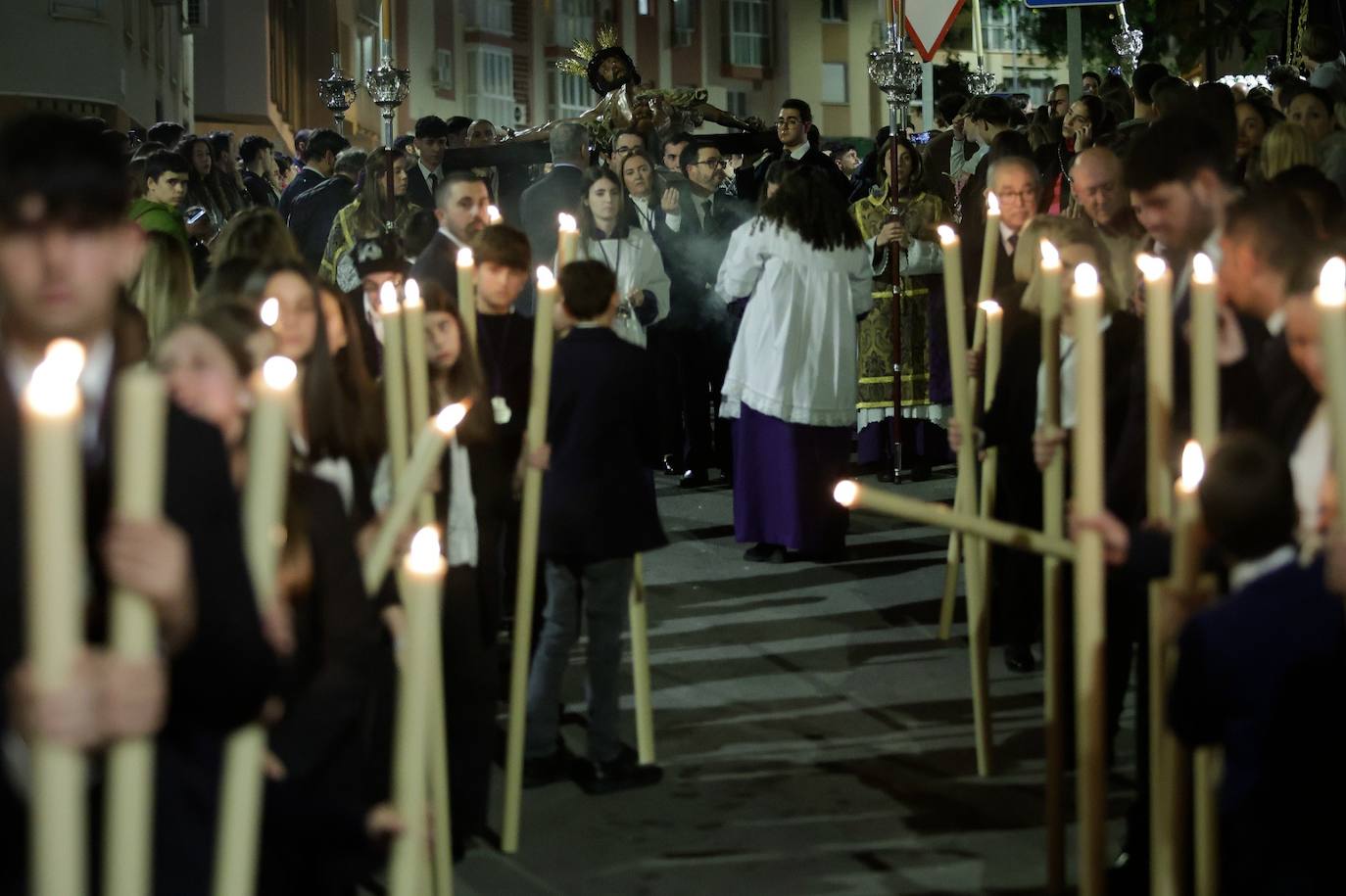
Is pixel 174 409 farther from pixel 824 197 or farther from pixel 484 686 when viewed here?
pixel 824 197

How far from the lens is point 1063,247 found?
22.9 feet

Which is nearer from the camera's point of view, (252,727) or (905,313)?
(252,727)

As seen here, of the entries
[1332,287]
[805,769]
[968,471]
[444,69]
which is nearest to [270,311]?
[1332,287]

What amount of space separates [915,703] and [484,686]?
2345 millimetres

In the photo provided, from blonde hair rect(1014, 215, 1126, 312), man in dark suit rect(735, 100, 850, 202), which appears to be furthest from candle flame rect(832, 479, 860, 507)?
man in dark suit rect(735, 100, 850, 202)

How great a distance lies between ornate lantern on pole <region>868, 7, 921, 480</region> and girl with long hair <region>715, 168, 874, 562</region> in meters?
1.70

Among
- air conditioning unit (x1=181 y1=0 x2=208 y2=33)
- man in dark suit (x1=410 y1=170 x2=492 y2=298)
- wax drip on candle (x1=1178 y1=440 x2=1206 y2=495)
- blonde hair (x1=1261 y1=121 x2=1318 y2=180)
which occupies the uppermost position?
air conditioning unit (x1=181 y1=0 x2=208 y2=33)

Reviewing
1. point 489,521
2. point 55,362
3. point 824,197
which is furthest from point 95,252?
point 824,197

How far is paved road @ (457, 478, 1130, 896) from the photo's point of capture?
5848 mm

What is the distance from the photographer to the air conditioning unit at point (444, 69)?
2212 inches

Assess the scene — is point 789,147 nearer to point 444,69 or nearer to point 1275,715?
point 1275,715

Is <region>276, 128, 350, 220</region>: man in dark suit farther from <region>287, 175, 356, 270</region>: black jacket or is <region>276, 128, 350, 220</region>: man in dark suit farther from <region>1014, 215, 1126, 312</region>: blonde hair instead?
<region>1014, 215, 1126, 312</region>: blonde hair

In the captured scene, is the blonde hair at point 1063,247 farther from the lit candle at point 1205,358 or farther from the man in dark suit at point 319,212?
the man in dark suit at point 319,212

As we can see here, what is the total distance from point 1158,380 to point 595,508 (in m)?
2.80
